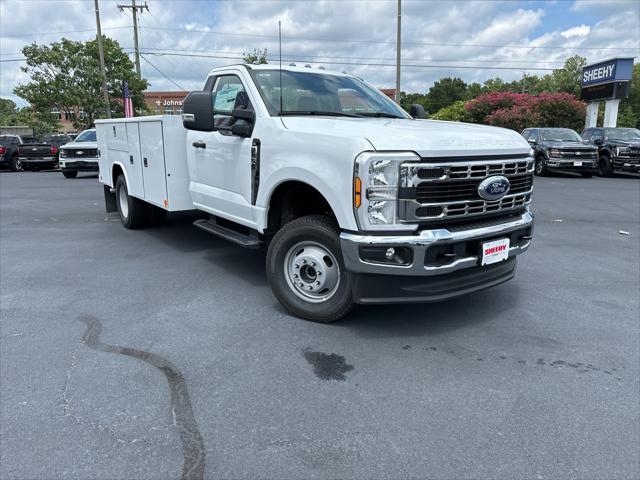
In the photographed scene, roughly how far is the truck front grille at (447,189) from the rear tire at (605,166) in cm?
1669

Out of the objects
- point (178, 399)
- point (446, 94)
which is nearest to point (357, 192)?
point (178, 399)

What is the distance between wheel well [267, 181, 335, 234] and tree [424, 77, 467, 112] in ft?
295

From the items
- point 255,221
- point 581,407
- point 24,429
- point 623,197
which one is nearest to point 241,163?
point 255,221

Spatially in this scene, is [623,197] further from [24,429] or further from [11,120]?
[11,120]

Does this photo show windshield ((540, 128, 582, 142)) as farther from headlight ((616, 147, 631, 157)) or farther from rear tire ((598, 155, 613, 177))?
headlight ((616, 147, 631, 157))

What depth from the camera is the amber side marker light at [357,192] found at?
353 cm

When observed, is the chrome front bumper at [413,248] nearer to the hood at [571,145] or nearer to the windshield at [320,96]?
the windshield at [320,96]

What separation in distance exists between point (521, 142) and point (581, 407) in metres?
2.19

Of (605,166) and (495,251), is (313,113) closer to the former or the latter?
(495,251)

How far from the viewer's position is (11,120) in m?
83.1

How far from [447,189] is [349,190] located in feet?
2.30

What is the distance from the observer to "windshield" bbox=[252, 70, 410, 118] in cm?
478

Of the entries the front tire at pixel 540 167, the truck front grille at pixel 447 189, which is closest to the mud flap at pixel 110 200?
the truck front grille at pixel 447 189

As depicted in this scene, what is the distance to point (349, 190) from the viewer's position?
3607 mm
